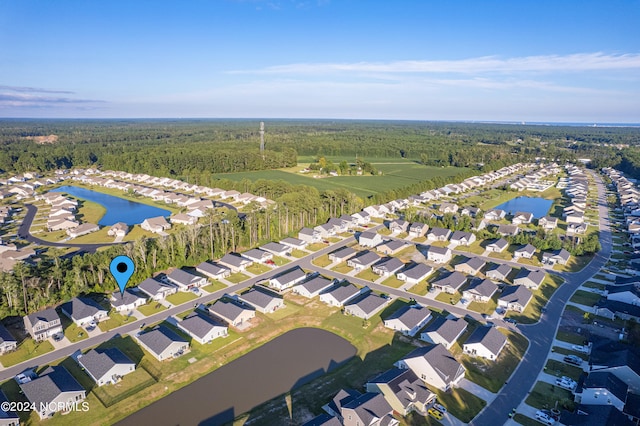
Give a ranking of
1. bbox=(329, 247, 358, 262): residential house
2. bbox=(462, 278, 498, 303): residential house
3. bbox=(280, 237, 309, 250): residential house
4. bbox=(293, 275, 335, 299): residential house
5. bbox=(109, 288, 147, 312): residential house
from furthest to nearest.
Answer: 1. bbox=(280, 237, 309, 250): residential house
2. bbox=(329, 247, 358, 262): residential house
3. bbox=(293, 275, 335, 299): residential house
4. bbox=(462, 278, 498, 303): residential house
5. bbox=(109, 288, 147, 312): residential house

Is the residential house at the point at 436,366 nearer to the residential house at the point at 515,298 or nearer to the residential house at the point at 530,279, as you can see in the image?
the residential house at the point at 515,298

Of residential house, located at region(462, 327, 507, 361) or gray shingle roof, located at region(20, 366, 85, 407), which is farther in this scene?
residential house, located at region(462, 327, 507, 361)

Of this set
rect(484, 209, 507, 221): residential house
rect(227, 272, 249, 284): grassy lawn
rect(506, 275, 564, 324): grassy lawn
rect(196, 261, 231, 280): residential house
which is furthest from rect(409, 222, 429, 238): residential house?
rect(196, 261, 231, 280): residential house

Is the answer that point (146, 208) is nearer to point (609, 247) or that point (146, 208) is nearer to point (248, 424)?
point (248, 424)

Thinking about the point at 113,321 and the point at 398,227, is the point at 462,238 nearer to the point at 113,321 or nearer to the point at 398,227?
the point at 398,227

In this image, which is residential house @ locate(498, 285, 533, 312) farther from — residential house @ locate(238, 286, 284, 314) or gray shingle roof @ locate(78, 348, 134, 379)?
gray shingle roof @ locate(78, 348, 134, 379)

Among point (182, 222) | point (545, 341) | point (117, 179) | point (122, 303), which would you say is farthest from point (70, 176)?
point (545, 341)

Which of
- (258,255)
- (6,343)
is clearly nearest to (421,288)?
(258,255)
